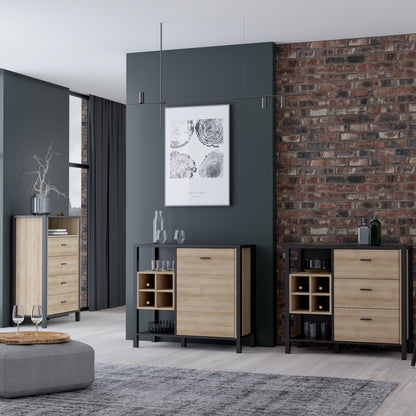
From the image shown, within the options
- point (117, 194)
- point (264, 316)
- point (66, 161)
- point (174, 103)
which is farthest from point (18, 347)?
point (117, 194)

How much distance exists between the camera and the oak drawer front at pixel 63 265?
25.7ft

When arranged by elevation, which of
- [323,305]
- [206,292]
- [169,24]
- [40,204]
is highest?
[169,24]

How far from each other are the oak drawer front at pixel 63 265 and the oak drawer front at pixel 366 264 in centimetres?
329

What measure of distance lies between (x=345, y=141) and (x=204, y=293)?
1799 millimetres

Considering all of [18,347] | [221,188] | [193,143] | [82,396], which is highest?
[193,143]

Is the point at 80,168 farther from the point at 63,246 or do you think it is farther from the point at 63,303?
the point at 63,303

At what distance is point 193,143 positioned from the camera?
6.71m

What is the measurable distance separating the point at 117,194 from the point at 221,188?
3.54 metres

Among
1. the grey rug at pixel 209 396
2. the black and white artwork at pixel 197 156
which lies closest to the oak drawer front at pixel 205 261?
the black and white artwork at pixel 197 156

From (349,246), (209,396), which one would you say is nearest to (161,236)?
(349,246)

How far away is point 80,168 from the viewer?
9.38 meters

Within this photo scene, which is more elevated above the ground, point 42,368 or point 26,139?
point 26,139

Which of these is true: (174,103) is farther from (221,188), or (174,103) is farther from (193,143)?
(221,188)

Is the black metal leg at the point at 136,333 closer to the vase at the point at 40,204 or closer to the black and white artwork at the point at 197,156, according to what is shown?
the black and white artwork at the point at 197,156
